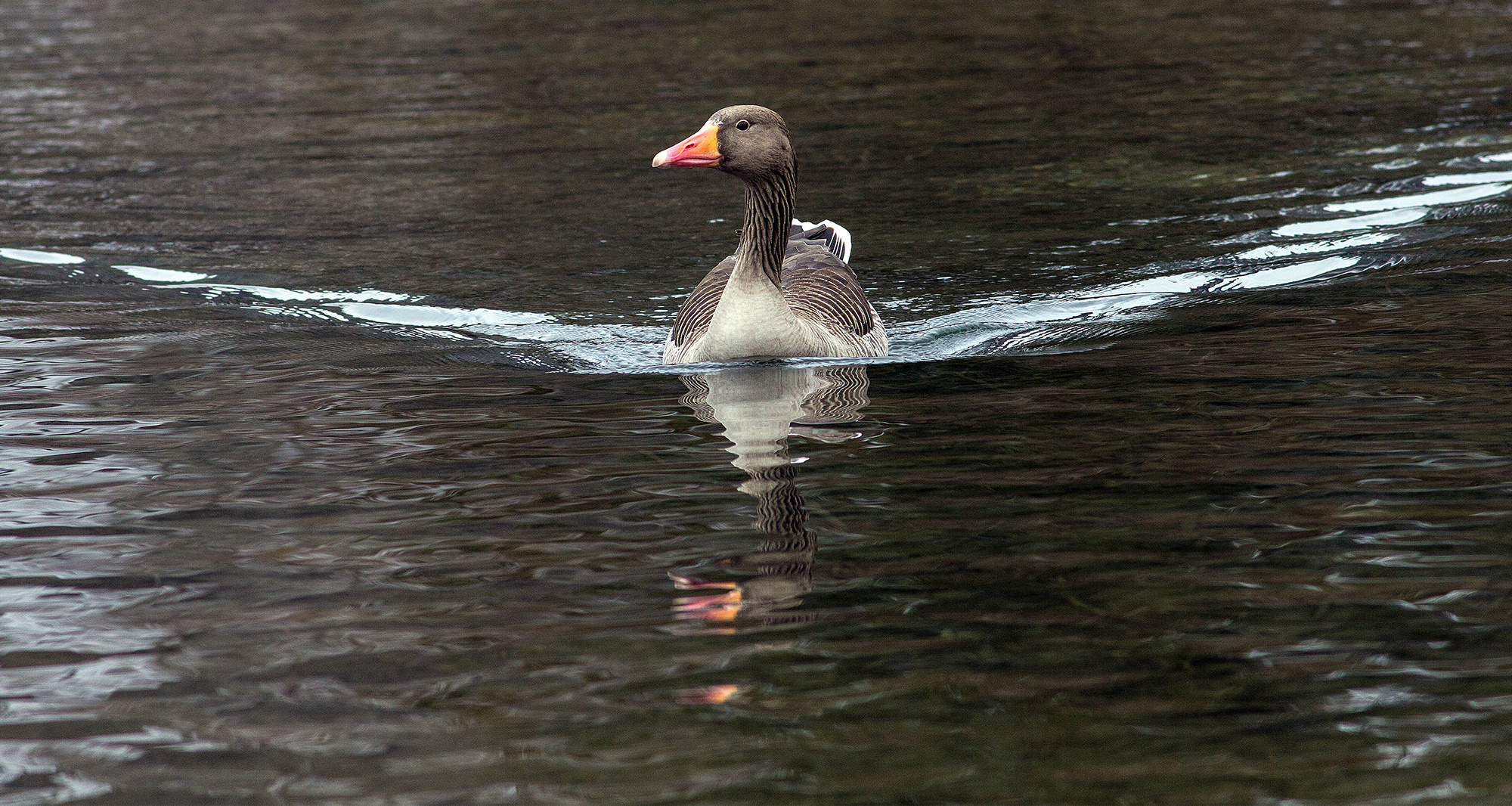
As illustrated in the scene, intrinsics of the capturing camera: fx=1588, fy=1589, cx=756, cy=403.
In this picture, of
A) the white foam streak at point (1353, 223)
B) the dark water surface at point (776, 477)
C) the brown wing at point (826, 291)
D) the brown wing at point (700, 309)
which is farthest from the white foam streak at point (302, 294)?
→ the white foam streak at point (1353, 223)

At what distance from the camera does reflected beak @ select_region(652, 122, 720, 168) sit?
338 inches

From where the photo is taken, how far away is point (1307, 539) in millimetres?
5438

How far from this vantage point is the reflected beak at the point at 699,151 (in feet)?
28.2

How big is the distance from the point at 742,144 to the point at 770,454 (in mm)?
2677

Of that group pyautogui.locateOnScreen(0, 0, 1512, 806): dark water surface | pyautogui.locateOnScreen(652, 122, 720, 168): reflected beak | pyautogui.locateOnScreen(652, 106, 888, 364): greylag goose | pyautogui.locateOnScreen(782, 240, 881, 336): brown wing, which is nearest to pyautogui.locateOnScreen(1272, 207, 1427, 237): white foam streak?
pyautogui.locateOnScreen(0, 0, 1512, 806): dark water surface

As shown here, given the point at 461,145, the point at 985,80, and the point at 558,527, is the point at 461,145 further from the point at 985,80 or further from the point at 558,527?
the point at 558,527

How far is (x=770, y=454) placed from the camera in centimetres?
692

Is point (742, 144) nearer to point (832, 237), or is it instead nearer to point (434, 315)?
point (832, 237)

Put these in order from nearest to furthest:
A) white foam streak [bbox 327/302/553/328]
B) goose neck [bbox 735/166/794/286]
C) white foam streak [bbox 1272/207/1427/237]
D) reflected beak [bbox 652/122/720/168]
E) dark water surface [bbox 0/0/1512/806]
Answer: dark water surface [bbox 0/0/1512/806] < reflected beak [bbox 652/122/720/168] < goose neck [bbox 735/166/794/286] < white foam streak [bbox 327/302/553/328] < white foam streak [bbox 1272/207/1427/237]

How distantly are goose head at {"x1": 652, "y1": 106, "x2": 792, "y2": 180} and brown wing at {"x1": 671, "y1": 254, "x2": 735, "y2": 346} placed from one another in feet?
2.00

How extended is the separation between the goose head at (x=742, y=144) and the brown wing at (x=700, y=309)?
0.61 metres

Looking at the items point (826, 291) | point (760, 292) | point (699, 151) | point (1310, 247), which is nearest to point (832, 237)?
point (826, 291)

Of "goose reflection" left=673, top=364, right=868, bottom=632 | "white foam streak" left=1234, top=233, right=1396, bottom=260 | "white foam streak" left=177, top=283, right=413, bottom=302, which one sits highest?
"white foam streak" left=177, top=283, right=413, bottom=302

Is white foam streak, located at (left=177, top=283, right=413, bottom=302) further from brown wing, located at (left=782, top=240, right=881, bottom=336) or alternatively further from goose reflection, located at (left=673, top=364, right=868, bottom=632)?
goose reflection, located at (left=673, top=364, right=868, bottom=632)
